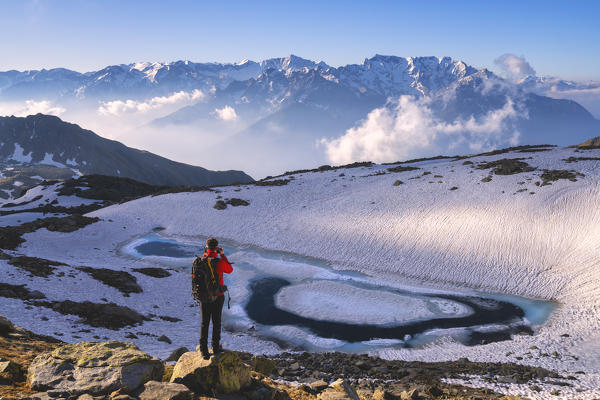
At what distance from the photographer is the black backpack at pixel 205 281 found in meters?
11.7

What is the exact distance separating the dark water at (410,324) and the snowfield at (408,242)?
150cm

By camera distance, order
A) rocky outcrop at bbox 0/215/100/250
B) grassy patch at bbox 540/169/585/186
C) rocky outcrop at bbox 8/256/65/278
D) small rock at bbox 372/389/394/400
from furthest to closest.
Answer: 1. grassy patch at bbox 540/169/585/186
2. rocky outcrop at bbox 0/215/100/250
3. rocky outcrop at bbox 8/256/65/278
4. small rock at bbox 372/389/394/400

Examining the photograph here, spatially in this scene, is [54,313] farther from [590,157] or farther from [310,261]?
[590,157]

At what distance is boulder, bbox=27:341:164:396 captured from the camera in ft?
32.4

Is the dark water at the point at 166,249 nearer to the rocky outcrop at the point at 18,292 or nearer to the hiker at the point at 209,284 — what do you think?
the rocky outcrop at the point at 18,292

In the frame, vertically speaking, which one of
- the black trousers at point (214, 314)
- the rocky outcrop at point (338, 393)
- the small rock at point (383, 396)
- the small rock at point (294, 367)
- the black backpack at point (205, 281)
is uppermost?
the black backpack at point (205, 281)

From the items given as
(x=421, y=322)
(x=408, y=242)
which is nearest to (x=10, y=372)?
(x=421, y=322)

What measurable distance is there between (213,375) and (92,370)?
3.28 metres

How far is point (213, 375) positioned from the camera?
10.5 meters

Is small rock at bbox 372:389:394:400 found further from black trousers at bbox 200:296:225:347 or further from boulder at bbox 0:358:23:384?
boulder at bbox 0:358:23:384

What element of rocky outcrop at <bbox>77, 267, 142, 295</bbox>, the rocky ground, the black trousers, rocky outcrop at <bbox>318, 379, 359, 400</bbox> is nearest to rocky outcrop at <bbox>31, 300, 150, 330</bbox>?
rocky outcrop at <bbox>77, 267, 142, 295</bbox>

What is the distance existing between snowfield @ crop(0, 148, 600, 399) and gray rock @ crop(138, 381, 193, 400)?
45.7 ft

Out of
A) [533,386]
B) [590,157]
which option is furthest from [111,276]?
[590,157]

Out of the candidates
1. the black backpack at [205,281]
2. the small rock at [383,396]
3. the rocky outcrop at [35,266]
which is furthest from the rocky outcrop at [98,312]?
the small rock at [383,396]
